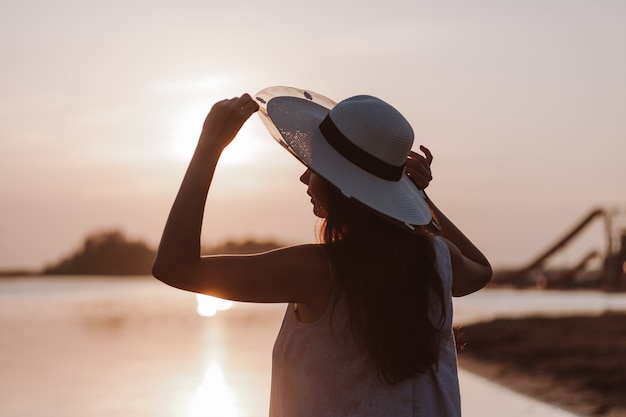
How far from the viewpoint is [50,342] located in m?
15.5

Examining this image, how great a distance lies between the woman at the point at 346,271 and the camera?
2055 millimetres

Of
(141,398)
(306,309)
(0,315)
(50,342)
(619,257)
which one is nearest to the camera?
(306,309)

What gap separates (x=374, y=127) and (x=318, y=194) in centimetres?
19

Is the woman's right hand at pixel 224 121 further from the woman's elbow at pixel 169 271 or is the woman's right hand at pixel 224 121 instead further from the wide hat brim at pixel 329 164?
the woman's elbow at pixel 169 271

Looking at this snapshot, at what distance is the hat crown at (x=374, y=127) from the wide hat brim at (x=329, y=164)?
0.05m

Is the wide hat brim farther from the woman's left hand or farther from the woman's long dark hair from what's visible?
the woman's left hand

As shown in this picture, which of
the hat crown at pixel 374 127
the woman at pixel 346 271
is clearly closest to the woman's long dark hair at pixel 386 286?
the woman at pixel 346 271

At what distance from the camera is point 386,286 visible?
217 centimetres

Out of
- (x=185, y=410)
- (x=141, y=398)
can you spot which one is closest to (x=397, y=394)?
(x=185, y=410)

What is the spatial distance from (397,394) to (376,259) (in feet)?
0.94

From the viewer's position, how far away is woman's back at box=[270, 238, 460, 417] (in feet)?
6.82

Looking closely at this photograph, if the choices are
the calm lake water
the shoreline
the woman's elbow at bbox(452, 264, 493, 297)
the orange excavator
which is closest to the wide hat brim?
the woman's elbow at bbox(452, 264, 493, 297)

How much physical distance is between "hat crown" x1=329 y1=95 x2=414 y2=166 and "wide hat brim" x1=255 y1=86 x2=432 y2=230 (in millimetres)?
51

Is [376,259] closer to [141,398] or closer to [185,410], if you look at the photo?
[185,410]
